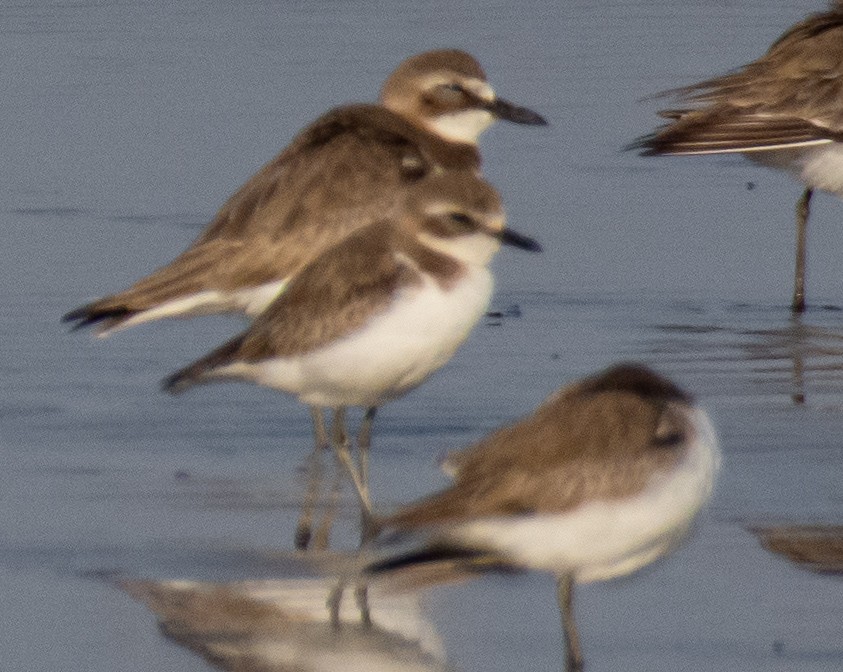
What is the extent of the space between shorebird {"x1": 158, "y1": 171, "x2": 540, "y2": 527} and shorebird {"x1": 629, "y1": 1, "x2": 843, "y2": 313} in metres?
3.66

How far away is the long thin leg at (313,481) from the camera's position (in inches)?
273

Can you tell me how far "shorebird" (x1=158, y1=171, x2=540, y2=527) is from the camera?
→ 6.71m

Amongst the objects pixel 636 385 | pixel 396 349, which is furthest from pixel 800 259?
pixel 636 385

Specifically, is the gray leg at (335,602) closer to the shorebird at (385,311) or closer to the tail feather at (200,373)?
the shorebird at (385,311)

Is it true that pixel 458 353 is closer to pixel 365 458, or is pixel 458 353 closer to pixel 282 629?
pixel 365 458

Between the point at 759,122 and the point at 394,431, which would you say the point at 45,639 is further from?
the point at 759,122

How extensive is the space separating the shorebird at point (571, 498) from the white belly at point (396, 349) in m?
1.01

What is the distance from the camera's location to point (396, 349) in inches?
265

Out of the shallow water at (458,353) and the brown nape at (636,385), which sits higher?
the brown nape at (636,385)

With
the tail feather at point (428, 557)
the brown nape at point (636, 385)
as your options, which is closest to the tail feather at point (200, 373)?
the brown nape at point (636, 385)

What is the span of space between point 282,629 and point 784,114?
17.8 ft

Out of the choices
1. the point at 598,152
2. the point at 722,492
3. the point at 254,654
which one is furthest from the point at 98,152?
the point at 254,654

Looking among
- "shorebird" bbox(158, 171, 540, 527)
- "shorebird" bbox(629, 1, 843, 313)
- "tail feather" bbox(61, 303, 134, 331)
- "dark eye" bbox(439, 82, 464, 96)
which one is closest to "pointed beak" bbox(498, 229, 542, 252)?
"shorebird" bbox(158, 171, 540, 527)

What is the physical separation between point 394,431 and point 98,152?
494cm
